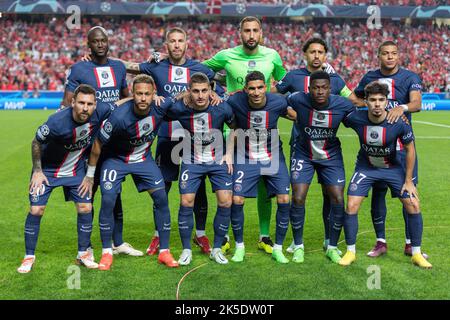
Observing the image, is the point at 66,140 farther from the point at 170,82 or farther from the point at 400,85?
the point at 400,85

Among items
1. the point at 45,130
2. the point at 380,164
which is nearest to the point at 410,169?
the point at 380,164

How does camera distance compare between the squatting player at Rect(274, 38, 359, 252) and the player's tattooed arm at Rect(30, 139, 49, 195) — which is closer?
the player's tattooed arm at Rect(30, 139, 49, 195)

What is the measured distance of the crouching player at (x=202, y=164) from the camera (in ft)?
21.0

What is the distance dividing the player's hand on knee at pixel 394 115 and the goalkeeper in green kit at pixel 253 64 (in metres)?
1.63

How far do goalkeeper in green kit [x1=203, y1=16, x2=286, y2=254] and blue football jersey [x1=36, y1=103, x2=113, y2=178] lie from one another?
168 cm

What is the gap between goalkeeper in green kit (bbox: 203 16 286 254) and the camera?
6996 millimetres

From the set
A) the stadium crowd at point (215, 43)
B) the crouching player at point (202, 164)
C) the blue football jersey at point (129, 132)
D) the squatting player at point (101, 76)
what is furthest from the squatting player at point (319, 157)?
the stadium crowd at point (215, 43)

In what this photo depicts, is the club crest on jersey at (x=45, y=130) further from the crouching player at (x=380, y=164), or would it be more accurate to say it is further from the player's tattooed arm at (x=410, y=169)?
the player's tattooed arm at (x=410, y=169)

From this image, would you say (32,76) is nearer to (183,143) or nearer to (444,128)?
(444,128)

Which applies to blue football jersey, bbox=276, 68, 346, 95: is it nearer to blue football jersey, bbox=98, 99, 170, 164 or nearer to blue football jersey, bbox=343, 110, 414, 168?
blue football jersey, bbox=343, 110, 414, 168

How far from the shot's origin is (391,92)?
665cm

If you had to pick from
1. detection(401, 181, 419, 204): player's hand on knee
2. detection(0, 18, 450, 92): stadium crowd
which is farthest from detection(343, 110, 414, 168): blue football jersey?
detection(0, 18, 450, 92): stadium crowd

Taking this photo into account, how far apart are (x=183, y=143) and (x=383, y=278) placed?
100 inches

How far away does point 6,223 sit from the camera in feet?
27.0
